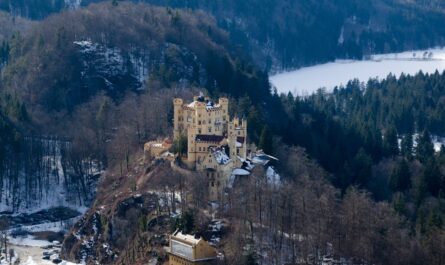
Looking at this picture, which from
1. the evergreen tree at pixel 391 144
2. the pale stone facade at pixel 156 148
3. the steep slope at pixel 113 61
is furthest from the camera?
the evergreen tree at pixel 391 144

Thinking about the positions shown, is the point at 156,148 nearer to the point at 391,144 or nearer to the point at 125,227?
the point at 125,227

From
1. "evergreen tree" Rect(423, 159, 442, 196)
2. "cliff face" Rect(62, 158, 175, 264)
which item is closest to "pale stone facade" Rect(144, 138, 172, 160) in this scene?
"cliff face" Rect(62, 158, 175, 264)

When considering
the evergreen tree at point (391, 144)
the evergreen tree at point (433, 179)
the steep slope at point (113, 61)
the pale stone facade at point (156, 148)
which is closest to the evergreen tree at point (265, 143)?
the pale stone facade at point (156, 148)

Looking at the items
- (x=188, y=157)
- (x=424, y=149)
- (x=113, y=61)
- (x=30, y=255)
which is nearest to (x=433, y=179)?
(x=424, y=149)

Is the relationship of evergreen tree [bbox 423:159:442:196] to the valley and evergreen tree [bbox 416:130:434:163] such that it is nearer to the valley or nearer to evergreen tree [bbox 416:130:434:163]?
the valley

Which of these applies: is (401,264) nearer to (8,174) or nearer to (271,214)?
(271,214)

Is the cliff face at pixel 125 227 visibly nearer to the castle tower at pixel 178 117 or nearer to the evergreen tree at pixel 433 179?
the castle tower at pixel 178 117
